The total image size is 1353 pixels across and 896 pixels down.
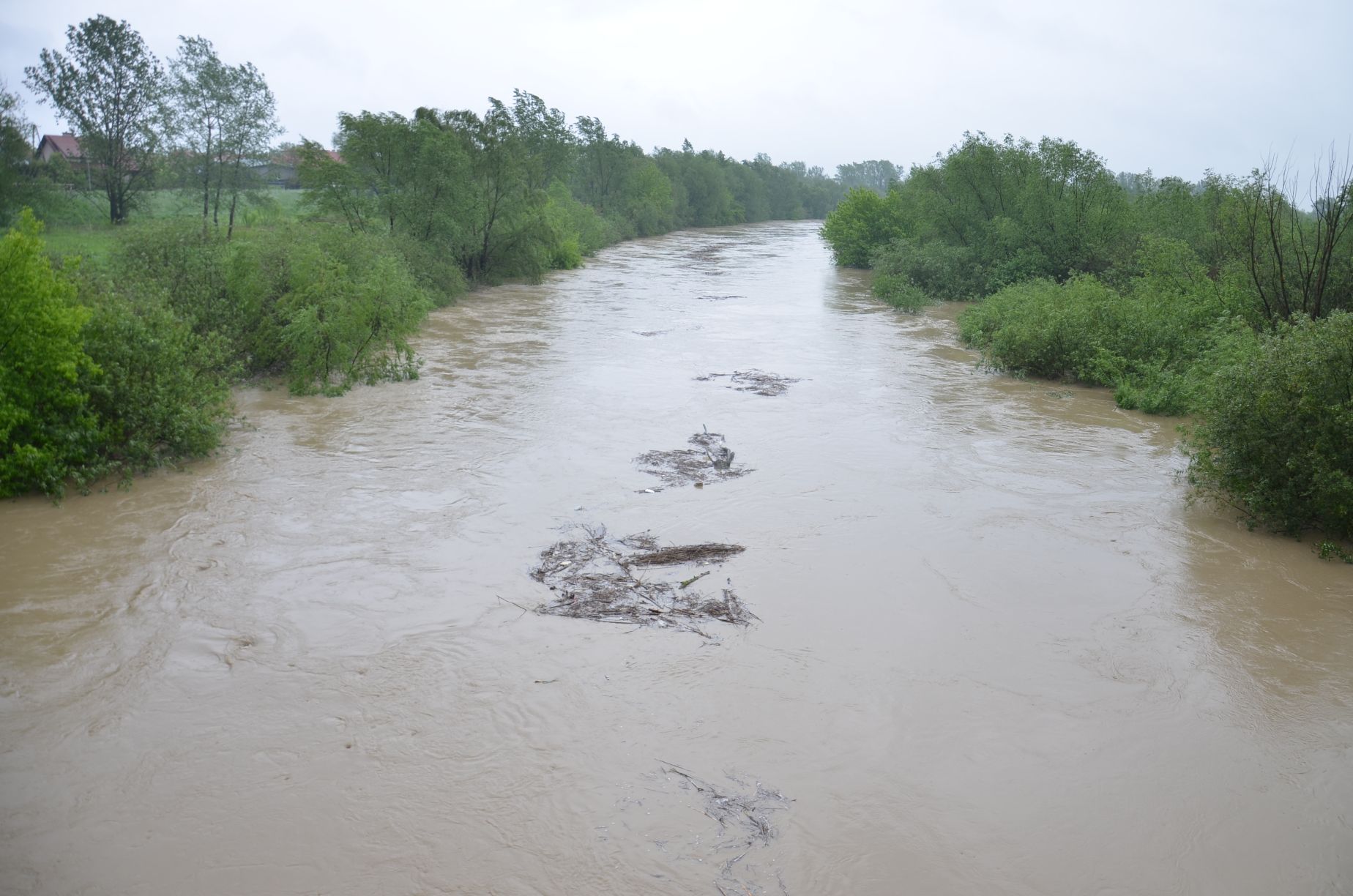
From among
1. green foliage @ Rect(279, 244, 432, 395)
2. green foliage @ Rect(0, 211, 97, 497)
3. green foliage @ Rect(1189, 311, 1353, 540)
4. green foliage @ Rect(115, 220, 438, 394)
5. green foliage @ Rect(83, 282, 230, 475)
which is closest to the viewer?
green foliage @ Rect(0, 211, 97, 497)

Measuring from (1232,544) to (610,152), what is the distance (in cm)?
5960

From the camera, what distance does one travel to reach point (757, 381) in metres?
18.7

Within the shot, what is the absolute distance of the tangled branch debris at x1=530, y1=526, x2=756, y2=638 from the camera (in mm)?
8453

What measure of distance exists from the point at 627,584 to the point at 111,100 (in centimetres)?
3755

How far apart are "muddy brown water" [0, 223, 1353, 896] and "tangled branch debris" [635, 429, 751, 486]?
341 mm

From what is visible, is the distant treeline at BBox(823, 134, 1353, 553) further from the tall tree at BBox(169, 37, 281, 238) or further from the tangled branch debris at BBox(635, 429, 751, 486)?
the tall tree at BBox(169, 37, 281, 238)

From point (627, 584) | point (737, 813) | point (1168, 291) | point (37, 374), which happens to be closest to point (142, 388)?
point (37, 374)

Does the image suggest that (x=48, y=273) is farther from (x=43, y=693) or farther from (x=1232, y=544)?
(x=1232, y=544)

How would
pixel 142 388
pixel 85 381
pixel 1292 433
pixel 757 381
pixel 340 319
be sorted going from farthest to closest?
pixel 757 381, pixel 340 319, pixel 142 388, pixel 85 381, pixel 1292 433

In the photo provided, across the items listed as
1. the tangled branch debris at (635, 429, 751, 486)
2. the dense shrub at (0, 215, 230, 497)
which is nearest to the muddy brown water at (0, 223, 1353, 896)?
the tangled branch debris at (635, 429, 751, 486)

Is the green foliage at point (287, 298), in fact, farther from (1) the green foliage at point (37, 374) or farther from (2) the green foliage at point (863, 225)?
(2) the green foliage at point (863, 225)

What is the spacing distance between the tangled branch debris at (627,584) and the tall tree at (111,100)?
35253 mm

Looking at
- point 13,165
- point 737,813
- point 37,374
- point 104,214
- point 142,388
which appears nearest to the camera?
point 737,813

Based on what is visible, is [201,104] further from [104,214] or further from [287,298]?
[287,298]
